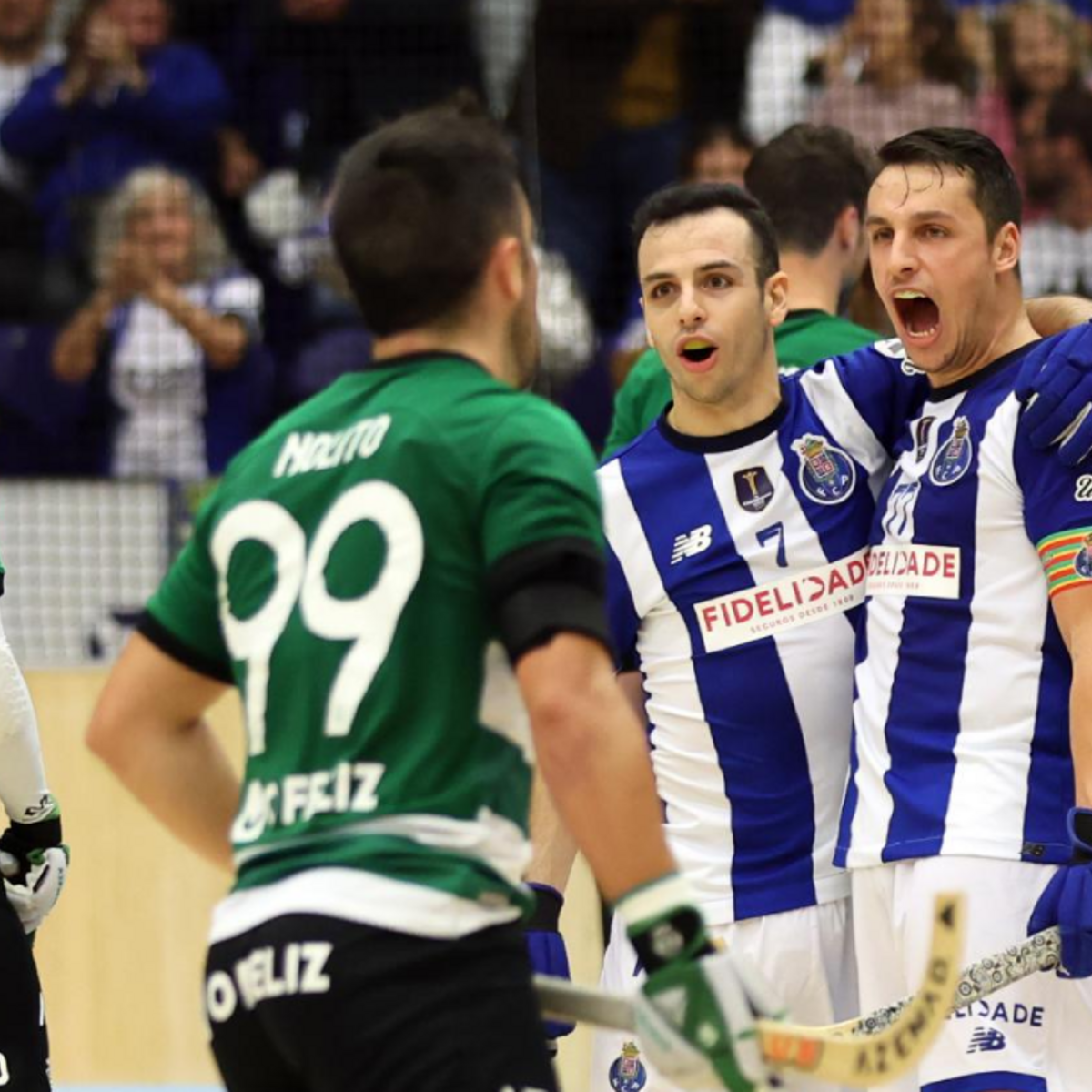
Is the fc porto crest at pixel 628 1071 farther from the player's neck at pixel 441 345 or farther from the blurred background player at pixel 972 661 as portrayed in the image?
the player's neck at pixel 441 345

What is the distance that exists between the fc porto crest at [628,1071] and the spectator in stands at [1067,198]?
4.49 m

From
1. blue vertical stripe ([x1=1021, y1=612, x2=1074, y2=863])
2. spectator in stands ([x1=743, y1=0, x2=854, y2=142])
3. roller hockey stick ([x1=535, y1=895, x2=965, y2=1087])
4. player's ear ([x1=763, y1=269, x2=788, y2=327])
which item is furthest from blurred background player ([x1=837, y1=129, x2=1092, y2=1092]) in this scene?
spectator in stands ([x1=743, y1=0, x2=854, y2=142])

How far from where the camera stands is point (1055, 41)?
8.51m

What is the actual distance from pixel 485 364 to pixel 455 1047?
805mm

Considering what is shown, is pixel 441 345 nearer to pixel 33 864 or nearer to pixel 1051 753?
pixel 1051 753

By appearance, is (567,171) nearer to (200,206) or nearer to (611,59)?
(611,59)

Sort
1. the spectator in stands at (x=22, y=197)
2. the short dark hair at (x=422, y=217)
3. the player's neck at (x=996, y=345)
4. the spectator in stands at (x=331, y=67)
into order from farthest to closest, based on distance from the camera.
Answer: the spectator in stands at (x=331, y=67) < the spectator in stands at (x=22, y=197) < the player's neck at (x=996, y=345) < the short dark hair at (x=422, y=217)

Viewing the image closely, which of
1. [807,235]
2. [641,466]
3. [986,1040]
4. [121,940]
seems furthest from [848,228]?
[121,940]

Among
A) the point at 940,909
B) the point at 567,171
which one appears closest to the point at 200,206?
the point at 567,171

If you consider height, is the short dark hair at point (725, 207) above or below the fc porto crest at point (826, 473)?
above

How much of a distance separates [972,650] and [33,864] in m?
1.79

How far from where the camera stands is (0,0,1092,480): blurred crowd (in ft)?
26.9

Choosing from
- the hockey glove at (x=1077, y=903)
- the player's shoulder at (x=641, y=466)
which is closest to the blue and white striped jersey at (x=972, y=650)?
the hockey glove at (x=1077, y=903)

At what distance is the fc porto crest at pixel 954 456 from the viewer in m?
3.92
